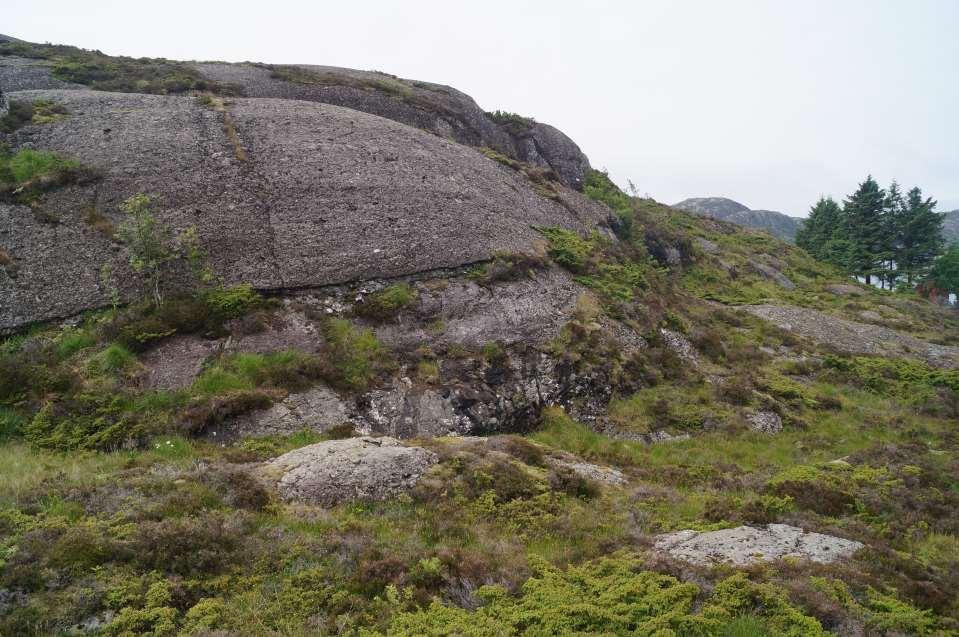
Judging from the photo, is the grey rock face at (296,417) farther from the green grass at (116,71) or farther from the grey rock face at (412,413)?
the green grass at (116,71)

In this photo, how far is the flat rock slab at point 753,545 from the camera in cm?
947

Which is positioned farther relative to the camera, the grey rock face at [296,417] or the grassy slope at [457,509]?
the grey rock face at [296,417]

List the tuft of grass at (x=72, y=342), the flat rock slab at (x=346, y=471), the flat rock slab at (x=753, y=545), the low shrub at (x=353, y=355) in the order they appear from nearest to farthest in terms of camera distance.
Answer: the flat rock slab at (x=753, y=545)
the flat rock slab at (x=346, y=471)
the tuft of grass at (x=72, y=342)
the low shrub at (x=353, y=355)

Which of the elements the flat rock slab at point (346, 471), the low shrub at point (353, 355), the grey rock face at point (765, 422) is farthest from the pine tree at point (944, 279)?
the flat rock slab at point (346, 471)

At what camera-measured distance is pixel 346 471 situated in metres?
11.9

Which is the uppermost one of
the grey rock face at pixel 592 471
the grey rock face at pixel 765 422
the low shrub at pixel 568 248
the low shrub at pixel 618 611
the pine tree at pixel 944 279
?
the pine tree at pixel 944 279

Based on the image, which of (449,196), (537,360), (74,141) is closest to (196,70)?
(74,141)

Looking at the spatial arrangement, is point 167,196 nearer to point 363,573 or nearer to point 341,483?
point 341,483

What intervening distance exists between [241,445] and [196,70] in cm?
3237

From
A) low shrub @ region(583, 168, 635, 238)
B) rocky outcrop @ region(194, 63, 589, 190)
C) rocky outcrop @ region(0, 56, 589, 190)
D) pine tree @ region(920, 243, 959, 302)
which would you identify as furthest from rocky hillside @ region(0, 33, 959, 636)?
pine tree @ region(920, 243, 959, 302)

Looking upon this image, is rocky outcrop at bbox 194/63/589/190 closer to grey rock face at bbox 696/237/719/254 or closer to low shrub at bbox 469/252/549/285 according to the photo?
grey rock face at bbox 696/237/719/254

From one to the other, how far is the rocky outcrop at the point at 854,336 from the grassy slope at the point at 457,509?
8392 mm

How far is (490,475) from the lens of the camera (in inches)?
499

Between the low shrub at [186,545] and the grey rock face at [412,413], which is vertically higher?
the grey rock face at [412,413]
